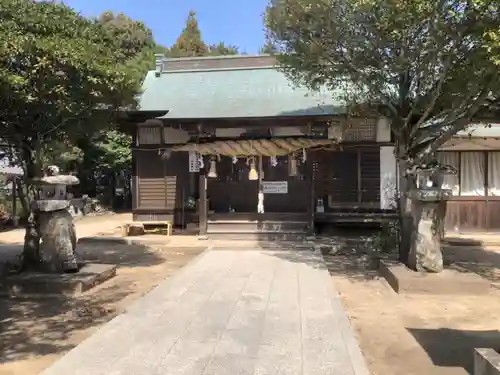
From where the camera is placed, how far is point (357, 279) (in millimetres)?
8875

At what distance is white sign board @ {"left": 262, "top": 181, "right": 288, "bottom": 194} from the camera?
613 inches

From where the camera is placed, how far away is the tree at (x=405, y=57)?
282 inches

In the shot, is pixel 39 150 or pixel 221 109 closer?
pixel 39 150

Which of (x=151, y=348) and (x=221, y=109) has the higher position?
(x=221, y=109)

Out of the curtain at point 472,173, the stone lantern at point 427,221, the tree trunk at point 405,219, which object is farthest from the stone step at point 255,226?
the stone lantern at point 427,221

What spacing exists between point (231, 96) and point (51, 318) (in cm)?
1097

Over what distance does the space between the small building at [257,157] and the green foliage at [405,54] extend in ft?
11.3

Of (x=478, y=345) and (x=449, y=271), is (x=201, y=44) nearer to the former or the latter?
(x=449, y=271)

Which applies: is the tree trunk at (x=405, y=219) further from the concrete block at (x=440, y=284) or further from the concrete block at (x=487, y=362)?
the concrete block at (x=487, y=362)

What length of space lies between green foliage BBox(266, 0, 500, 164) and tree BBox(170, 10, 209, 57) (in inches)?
1114

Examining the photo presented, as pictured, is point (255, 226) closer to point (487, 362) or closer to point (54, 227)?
point (54, 227)

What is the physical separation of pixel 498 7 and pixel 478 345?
4779 mm

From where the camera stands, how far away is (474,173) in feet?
49.8

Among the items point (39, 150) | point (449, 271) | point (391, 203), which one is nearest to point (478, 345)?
point (449, 271)
